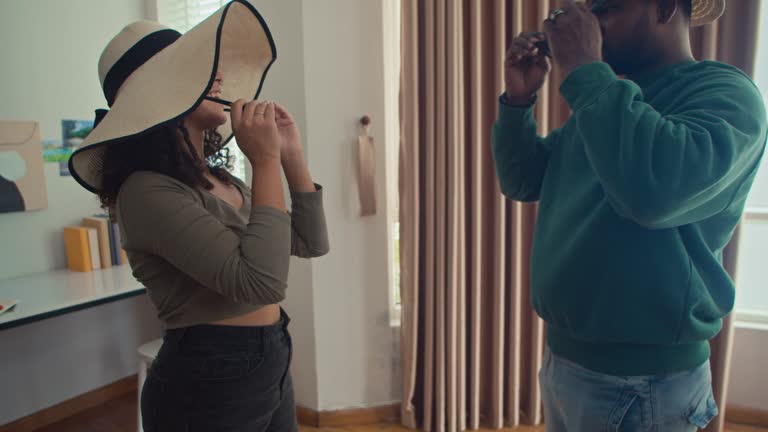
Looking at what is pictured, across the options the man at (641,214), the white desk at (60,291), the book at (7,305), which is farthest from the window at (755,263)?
the book at (7,305)

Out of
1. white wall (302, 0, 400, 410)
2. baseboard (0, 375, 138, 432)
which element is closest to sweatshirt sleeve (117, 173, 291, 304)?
white wall (302, 0, 400, 410)

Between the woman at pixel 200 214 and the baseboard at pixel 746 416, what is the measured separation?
2104 millimetres

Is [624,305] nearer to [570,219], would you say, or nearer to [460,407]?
[570,219]

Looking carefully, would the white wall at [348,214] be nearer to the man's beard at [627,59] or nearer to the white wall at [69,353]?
the white wall at [69,353]

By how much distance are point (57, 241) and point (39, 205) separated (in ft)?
0.64

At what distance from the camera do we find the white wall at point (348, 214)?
6.61ft

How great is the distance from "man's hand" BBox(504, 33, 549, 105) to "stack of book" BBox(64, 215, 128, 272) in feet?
6.53

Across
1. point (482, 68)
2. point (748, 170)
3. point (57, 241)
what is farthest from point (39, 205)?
point (748, 170)

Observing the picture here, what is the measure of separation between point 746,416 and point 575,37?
2.16 metres

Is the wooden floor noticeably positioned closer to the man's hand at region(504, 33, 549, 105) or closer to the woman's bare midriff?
the woman's bare midriff

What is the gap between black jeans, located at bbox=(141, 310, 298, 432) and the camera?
861 mm

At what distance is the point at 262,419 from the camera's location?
3.02 feet

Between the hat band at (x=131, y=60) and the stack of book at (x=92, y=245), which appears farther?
the stack of book at (x=92, y=245)

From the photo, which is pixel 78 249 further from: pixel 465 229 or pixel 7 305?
pixel 465 229
